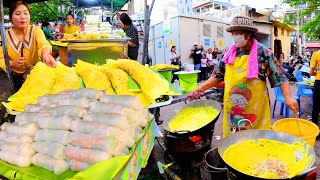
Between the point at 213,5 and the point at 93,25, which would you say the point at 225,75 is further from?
the point at 213,5

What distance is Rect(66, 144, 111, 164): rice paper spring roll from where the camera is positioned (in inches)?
57.9

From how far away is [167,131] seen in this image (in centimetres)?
341

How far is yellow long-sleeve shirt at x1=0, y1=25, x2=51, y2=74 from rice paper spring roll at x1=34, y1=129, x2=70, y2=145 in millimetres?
1481

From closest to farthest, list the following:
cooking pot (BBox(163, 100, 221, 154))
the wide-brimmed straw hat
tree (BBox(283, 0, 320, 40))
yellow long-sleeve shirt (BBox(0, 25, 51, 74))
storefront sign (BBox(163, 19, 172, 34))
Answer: yellow long-sleeve shirt (BBox(0, 25, 51, 74)), the wide-brimmed straw hat, cooking pot (BBox(163, 100, 221, 154)), storefront sign (BBox(163, 19, 172, 34)), tree (BBox(283, 0, 320, 40))

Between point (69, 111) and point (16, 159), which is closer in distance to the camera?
point (16, 159)

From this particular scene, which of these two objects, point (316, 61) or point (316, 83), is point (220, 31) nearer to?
point (316, 61)

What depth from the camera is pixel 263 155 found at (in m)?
2.19

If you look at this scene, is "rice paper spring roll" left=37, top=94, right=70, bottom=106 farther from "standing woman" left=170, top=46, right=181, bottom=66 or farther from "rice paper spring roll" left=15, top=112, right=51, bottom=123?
"standing woman" left=170, top=46, right=181, bottom=66

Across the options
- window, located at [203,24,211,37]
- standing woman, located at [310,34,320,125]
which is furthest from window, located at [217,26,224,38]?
standing woman, located at [310,34,320,125]

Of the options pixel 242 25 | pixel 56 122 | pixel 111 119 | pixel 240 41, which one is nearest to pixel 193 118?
pixel 240 41

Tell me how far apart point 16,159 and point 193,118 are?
7.45 ft

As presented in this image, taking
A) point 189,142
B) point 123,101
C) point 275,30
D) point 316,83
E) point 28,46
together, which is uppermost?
point 275,30

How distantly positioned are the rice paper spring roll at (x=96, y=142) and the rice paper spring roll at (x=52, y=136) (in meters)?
0.05

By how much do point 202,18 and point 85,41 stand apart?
1403 cm
